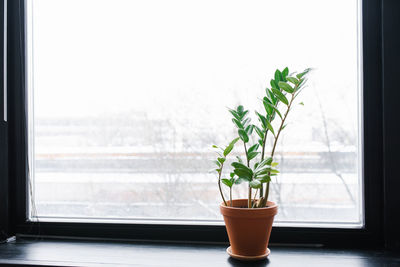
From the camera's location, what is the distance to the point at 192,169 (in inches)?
47.7

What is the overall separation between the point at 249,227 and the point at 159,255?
31 centimetres

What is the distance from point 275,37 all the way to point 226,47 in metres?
0.17

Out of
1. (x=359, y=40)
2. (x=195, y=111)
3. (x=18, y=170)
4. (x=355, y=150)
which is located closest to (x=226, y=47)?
(x=195, y=111)

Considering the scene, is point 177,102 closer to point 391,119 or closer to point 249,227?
point 249,227

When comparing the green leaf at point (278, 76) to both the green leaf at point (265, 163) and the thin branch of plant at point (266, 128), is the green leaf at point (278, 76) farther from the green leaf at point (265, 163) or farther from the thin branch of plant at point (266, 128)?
the green leaf at point (265, 163)

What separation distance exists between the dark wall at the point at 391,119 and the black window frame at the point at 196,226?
0.03 metres

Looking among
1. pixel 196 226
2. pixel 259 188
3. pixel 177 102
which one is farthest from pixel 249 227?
pixel 177 102

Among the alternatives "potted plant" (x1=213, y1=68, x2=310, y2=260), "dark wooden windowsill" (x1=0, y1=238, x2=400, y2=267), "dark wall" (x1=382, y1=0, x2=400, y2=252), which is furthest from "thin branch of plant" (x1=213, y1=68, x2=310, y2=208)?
"dark wall" (x1=382, y1=0, x2=400, y2=252)

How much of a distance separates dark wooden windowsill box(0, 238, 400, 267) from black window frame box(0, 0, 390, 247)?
0.14ft

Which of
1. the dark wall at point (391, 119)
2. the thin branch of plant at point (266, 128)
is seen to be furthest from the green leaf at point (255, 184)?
the dark wall at point (391, 119)

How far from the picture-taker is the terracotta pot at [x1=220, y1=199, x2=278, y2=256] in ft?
3.09

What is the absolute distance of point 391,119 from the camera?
106 centimetres

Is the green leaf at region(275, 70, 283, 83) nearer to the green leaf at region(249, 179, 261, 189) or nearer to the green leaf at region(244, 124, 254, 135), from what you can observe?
the green leaf at region(244, 124, 254, 135)

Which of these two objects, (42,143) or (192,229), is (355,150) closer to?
(192,229)
